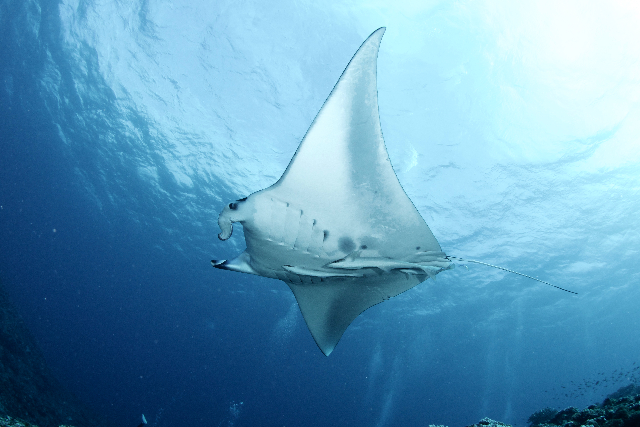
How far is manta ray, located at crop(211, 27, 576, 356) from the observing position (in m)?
2.54

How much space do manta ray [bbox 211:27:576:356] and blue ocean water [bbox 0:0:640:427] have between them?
7027 mm

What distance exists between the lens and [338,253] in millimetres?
3100

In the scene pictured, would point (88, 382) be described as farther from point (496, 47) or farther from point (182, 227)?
point (496, 47)

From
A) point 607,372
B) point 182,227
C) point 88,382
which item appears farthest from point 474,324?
point 607,372

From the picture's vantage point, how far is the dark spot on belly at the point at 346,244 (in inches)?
120

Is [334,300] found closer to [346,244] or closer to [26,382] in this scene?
[346,244]

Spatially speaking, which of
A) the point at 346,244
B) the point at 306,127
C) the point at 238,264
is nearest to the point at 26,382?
the point at 306,127

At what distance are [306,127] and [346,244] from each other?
8.89 m

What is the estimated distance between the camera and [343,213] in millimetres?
2928

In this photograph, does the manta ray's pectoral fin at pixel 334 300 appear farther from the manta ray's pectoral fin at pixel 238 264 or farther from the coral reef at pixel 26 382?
the coral reef at pixel 26 382

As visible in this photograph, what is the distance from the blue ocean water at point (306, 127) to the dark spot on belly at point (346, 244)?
7.41m

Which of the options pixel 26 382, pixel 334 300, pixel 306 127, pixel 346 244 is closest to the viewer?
pixel 346 244

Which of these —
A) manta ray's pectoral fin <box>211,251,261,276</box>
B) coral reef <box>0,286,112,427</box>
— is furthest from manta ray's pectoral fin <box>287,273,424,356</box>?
coral reef <box>0,286,112,427</box>

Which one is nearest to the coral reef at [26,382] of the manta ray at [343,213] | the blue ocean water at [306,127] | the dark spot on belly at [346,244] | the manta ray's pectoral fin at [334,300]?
the blue ocean water at [306,127]
